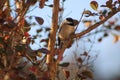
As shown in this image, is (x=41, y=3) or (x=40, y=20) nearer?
(x=40, y=20)

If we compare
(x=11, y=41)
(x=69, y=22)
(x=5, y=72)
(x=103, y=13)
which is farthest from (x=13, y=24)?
(x=69, y=22)

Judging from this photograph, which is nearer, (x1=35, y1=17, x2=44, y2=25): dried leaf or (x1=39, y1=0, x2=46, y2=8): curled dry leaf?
(x1=35, y1=17, x2=44, y2=25): dried leaf

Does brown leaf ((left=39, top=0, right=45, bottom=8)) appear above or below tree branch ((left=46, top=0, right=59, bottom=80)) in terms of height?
above

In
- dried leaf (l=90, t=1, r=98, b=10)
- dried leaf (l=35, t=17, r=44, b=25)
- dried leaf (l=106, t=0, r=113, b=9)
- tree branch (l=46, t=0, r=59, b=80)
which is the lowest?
tree branch (l=46, t=0, r=59, b=80)

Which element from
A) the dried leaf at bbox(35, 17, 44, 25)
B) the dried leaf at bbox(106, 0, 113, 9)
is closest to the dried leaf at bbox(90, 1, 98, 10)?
the dried leaf at bbox(106, 0, 113, 9)

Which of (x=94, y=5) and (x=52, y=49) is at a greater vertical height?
(x=94, y=5)

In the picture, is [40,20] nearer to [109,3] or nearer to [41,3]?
[41,3]

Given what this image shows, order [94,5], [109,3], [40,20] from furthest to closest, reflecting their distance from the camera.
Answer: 1. [94,5]
2. [109,3]
3. [40,20]

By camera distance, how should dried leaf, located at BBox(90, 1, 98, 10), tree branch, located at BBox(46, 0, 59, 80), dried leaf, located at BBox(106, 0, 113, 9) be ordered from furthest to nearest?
dried leaf, located at BBox(90, 1, 98, 10)
dried leaf, located at BBox(106, 0, 113, 9)
tree branch, located at BBox(46, 0, 59, 80)

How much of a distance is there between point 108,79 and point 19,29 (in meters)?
7.65

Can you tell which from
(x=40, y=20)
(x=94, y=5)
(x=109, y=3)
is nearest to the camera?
(x=40, y=20)

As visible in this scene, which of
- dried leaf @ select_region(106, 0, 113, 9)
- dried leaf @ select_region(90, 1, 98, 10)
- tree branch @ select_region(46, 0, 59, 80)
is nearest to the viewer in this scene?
tree branch @ select_region(46, 0, 59, 80)

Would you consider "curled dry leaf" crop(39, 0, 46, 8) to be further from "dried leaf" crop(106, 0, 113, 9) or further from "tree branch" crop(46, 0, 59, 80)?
"dried leaf" crop(106, 0, 113, 9)

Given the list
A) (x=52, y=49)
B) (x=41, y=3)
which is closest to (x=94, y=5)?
(x=41, y=3)
